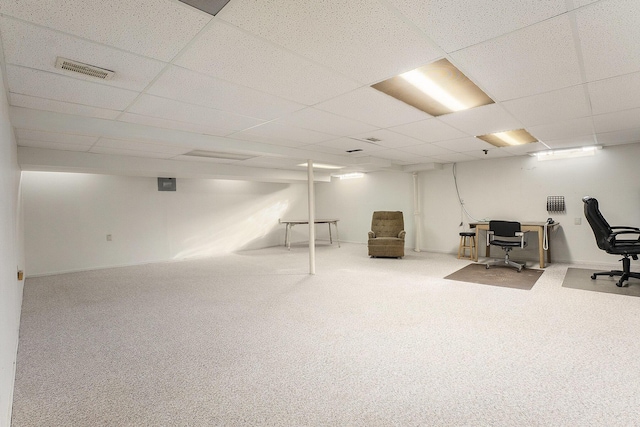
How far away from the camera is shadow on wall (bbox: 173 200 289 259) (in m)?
7.45

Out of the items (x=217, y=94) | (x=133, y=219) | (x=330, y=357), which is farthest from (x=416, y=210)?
(x=133, y=219)

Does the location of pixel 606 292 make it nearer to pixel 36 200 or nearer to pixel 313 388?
pixel 313 388

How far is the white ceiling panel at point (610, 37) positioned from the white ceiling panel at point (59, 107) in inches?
143

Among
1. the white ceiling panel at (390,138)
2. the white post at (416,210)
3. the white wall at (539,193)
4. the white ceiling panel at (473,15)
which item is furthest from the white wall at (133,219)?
the white ceiling panel at (473,15)

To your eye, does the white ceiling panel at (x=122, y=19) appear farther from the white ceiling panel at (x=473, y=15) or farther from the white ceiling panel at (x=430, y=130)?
the white ceiling panel at (x=430, y=130)

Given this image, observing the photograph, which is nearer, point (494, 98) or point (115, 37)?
point (115, 37)

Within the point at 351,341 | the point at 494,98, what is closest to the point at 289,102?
the point at 494,98

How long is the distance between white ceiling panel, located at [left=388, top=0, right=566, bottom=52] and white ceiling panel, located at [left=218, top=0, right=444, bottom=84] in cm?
8

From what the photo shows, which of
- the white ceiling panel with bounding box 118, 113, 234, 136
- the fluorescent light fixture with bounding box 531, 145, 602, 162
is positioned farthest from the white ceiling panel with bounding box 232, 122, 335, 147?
the fluorescent light fixture with bounding box 531, 145, 602, 162

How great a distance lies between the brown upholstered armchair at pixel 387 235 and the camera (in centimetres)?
652

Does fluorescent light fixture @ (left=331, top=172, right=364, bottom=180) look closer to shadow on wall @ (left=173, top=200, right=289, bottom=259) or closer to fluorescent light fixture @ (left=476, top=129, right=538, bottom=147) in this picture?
shadow on wall @ (left=173, top=200, right=289, bottom=259)

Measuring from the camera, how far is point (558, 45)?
187 cm

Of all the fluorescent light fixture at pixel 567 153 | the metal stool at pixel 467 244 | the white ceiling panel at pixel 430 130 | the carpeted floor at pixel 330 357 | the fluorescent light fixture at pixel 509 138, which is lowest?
the carpeted floor at pixel 330 357

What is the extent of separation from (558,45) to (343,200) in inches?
300
